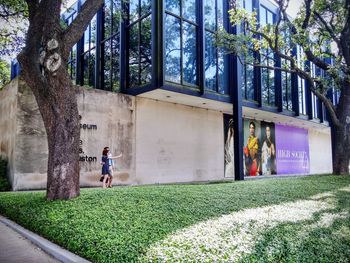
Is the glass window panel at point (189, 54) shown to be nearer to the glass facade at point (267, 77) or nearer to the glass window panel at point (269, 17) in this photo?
the glass facade at point (267, 77)

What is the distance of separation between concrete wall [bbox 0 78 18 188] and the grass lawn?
4.08 metres

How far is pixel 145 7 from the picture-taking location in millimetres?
14828

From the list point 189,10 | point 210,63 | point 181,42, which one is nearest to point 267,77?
point 210,63

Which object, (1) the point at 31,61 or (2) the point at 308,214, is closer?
(2) the point at 308,214

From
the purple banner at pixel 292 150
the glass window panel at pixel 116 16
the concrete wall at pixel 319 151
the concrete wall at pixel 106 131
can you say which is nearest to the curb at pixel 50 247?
the concrete wall at pixel 106 131

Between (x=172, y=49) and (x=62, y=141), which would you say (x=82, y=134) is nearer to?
(x=172, y=49)

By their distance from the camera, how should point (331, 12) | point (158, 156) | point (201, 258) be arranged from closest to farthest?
point (201, 258)
point (331, 12)
point (158, 156)

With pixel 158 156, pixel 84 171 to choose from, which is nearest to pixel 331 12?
pixel 158 156

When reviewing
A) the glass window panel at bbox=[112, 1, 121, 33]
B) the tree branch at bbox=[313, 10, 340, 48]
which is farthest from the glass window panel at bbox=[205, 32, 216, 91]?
the tree branch at bbox=[313, 10, 340, 48]

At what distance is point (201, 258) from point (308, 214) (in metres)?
3.37

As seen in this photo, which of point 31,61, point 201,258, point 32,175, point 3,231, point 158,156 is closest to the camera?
point 201,258

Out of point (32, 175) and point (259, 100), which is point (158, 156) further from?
point (259, 100)

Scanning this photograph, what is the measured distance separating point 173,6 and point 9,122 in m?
8.55

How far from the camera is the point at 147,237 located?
4586 mm
